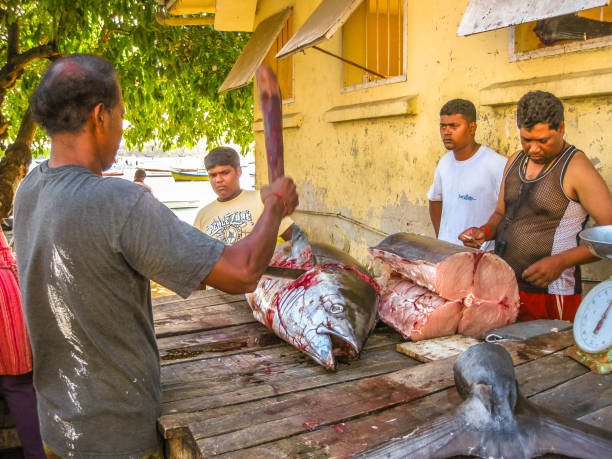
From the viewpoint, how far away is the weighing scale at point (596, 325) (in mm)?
1806

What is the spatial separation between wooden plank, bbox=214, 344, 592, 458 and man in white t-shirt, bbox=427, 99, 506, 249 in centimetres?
194

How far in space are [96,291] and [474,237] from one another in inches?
80.3

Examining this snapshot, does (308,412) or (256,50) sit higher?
(256,50)

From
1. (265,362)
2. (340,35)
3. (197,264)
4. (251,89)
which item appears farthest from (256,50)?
(197,264)

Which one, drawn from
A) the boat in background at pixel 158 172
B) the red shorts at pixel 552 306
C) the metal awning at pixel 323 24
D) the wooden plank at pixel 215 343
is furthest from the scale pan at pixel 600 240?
the boat in background at pixel 158 172

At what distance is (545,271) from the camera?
8.63ft

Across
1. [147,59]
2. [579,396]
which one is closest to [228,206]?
[579,396]

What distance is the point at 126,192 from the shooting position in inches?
58.5

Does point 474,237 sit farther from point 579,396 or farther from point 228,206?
point 228,206

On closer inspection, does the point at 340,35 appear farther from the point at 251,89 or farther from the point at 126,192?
the point at 126,192

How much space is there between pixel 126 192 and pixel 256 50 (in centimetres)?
585

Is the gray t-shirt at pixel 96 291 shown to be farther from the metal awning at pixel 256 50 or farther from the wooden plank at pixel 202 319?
the metal awning at pixel 256 50

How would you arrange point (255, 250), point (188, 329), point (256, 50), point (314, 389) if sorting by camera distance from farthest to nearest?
1. point (256, 50)
2. point (188, 329)
3. point (314, 389)
4. point (255, 250)

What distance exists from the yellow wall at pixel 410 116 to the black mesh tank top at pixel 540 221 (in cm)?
64
